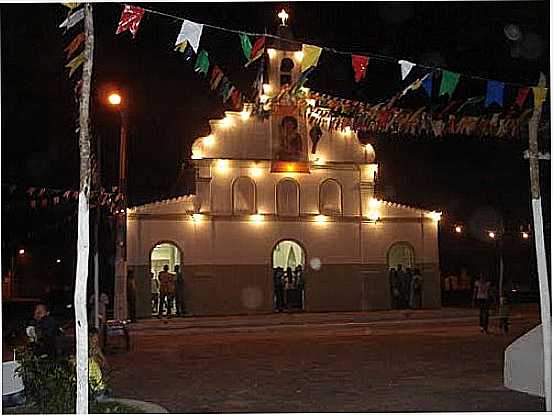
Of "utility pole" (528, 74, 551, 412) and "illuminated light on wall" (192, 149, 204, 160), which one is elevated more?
"illuminated light on wall" (192, 149, 204, 160)

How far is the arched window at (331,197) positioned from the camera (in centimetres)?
2833

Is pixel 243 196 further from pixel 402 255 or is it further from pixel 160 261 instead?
pixel 402 255

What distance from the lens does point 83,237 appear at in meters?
7.07

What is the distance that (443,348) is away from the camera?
17156 mm

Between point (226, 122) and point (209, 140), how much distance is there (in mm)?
884

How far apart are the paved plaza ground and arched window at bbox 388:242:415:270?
17.3 feet

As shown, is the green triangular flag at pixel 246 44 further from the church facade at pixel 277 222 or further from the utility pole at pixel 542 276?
the church facade at pixel 277 222

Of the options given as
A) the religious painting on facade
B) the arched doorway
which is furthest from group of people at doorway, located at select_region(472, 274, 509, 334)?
the arched doorway

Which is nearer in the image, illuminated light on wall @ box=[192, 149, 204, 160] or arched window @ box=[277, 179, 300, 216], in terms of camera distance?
illuminated light on wall @ box=[192, 149, 204, 160]

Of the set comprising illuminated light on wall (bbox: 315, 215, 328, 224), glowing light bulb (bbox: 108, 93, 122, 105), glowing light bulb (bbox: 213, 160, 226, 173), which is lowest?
illuminated light on wall (bbox: 315, 215, 328, 224)

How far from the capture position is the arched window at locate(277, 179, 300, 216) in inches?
1092

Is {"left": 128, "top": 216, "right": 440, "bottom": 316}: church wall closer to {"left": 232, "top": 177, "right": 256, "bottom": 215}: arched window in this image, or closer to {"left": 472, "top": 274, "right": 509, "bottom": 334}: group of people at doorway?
{"left": 232, "top": 177, "right": 256, "bottom": 215}: arched window

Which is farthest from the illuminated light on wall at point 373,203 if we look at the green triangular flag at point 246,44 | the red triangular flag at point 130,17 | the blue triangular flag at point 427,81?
the red triangular flag at point 130,17

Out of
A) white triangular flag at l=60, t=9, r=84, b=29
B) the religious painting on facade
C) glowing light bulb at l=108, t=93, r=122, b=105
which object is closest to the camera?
white triangular flag at l=60, t=9, r=84, b=29
